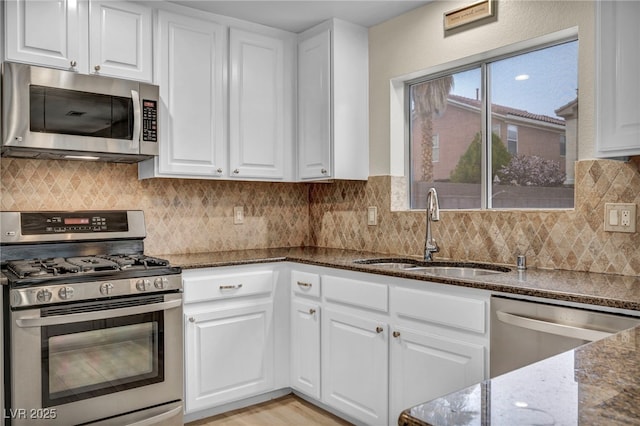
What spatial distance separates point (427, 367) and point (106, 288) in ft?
4.85

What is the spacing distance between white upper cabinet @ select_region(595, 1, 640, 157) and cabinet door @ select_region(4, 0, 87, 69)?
7.85ft

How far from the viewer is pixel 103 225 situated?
9.48 ft

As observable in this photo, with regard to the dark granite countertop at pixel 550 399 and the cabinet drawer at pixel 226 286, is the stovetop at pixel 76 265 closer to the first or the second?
the cabinet drawer at pixel 226 286

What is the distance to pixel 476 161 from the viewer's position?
2.93 meters

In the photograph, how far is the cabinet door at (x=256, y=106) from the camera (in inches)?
127

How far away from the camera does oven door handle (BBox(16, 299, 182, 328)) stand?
217 centimetres

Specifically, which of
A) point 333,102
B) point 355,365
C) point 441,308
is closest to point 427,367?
point 441,308

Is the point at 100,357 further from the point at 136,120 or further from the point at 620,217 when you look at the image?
the point at 620,217

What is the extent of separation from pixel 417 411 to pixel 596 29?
1813 mm

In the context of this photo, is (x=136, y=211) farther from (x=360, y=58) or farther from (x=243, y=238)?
(x=360, y=58)

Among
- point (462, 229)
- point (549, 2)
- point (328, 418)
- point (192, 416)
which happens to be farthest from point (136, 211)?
point (549, 2)

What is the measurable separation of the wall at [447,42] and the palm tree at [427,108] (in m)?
0.16

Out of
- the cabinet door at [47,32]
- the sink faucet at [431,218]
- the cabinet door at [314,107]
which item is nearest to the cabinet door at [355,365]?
the sink faucet at [431,218]

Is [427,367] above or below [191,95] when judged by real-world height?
below
